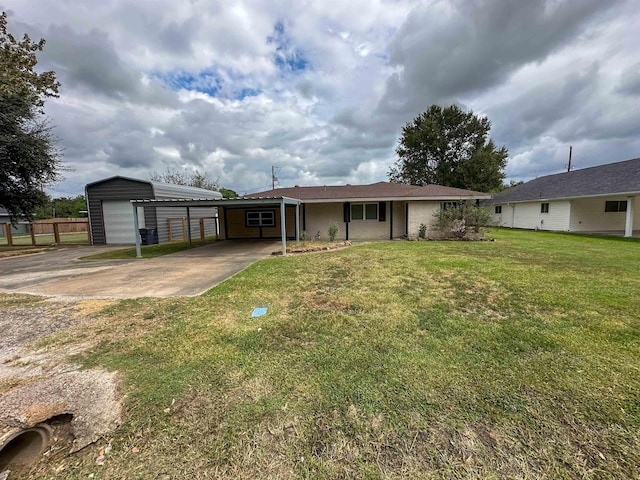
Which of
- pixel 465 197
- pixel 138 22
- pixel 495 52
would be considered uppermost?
pixel 495 52

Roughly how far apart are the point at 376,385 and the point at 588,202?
2236cm

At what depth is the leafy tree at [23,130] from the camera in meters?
10.0

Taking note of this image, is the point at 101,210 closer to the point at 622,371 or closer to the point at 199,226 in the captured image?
the point at 199,226

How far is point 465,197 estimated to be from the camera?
45.4ft

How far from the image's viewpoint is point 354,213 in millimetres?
15125

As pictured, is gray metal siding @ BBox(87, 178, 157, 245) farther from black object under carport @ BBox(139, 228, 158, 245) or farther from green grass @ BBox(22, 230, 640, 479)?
green grass @ BBox(22, 230, 640, 479)

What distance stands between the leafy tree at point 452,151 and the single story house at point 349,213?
59.2 ft

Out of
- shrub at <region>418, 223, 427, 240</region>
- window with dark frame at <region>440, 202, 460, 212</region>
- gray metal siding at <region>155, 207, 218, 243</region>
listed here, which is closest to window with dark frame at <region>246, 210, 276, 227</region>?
gray metal siding at <region>155, 207, 218, 243</region>

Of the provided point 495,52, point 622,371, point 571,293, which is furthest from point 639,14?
point 622,371

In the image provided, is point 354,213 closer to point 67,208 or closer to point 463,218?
point 463,218

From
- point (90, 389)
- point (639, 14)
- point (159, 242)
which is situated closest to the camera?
point (90, 389)

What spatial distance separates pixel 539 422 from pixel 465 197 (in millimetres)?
13477

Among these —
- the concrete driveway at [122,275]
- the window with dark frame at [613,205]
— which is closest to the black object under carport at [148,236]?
the concrete driveway at [122,275]

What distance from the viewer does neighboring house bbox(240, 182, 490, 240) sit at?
46.1 feet
